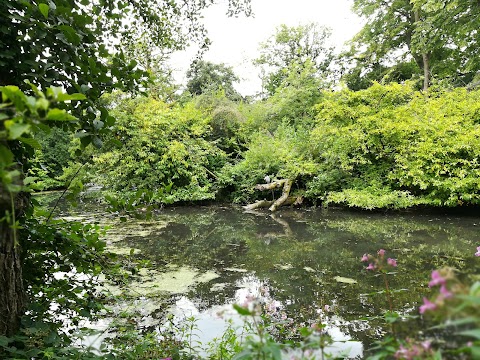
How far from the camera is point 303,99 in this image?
45.2 feet

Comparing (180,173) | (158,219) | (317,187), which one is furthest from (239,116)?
(158,219)

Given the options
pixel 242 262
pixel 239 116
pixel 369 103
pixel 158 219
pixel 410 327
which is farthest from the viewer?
pixel 239 116

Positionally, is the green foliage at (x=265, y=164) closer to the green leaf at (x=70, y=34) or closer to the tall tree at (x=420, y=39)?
the tall tree at (x=420, y=39)

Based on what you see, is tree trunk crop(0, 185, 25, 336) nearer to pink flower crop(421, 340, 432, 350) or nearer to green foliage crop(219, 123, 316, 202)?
pink flower crop(421, 340, 432, 350)

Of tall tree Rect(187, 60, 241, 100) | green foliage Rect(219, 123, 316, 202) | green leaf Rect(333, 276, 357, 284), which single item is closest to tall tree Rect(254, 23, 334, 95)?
tall tree Rect(187, 60, 241, 100)

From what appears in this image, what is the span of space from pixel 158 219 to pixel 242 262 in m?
4.03

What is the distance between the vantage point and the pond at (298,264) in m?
2.94

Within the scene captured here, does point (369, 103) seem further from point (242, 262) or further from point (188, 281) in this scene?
point (188, 281)

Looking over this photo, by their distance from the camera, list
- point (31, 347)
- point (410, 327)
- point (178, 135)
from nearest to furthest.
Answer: point (410, 327) → point (31, 347) → point (178, 135)

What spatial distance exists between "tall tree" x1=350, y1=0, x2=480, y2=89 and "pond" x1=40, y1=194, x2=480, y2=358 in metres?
6.05

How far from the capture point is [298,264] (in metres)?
4.55

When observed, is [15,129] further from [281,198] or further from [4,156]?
[281,198]

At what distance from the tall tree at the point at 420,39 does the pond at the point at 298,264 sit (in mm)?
6054

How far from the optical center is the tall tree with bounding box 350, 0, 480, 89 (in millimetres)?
9992
